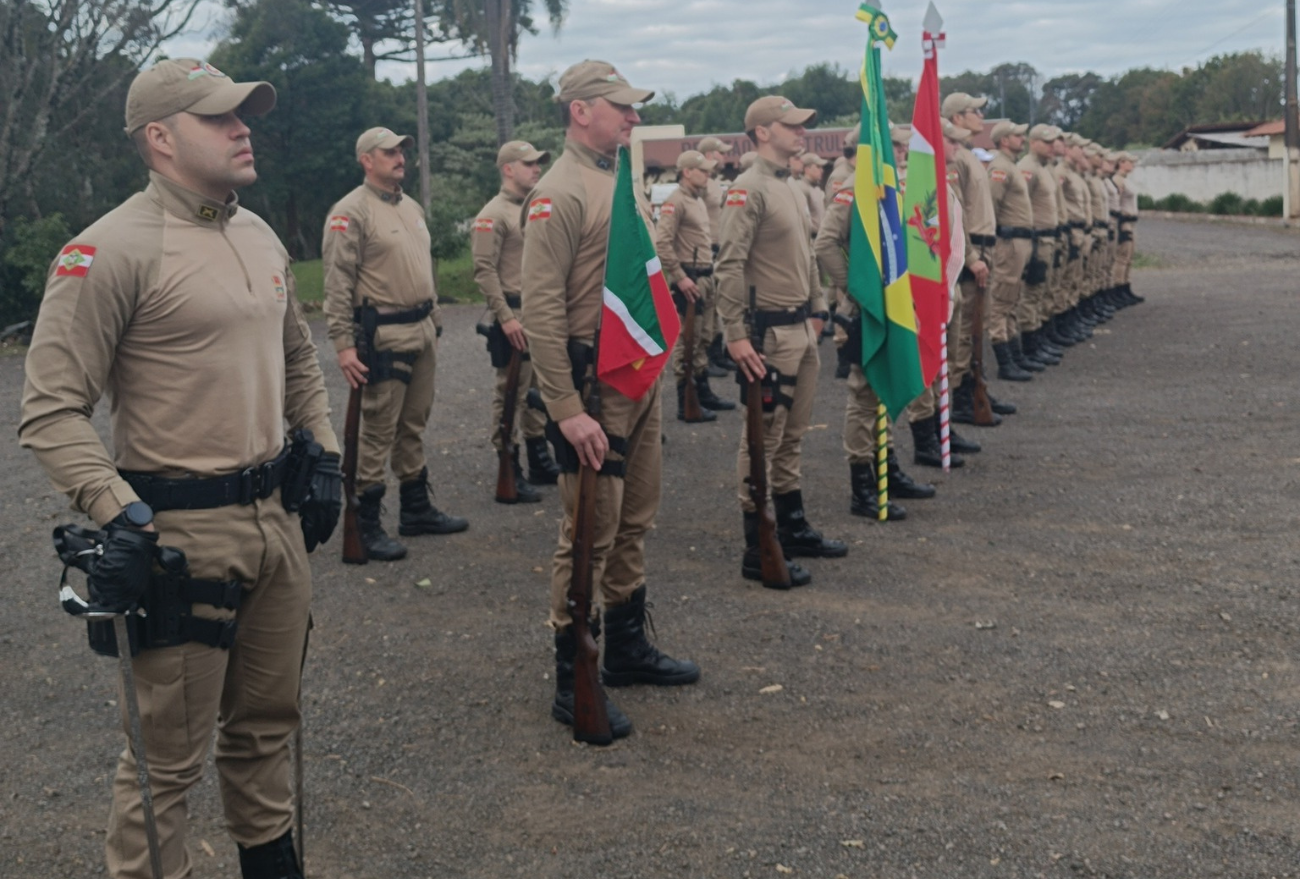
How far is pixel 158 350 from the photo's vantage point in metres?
3.27

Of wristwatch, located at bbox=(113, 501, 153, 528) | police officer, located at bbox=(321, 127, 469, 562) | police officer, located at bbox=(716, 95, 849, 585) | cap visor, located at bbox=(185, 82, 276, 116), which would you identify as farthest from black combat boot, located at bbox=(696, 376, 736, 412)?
wristwatch, located at bbox=(113, 501, 153, 528)

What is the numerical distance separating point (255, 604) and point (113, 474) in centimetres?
56

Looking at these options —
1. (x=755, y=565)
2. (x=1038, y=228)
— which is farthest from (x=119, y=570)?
(x=1038, y=228)

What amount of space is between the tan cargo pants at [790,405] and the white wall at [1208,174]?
38932 mm

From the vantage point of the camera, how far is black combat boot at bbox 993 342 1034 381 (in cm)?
1309

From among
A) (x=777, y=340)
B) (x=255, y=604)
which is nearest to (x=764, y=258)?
(x=777, y=340)

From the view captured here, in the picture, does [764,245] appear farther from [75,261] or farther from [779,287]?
[75,261]

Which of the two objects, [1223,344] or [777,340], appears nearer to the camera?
[777,340]

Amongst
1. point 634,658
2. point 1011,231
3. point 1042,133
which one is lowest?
point 634,658

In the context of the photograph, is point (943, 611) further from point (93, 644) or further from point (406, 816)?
point (93, 644)

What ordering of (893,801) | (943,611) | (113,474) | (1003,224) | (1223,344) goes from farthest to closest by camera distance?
(1223,344) < (1003,224) < (943,611) < (893,801) < (113,474)

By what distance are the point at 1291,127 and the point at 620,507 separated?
129ft

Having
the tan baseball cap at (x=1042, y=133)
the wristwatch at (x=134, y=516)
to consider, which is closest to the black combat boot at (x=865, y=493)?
the wristwatch at (x=134, y=516)

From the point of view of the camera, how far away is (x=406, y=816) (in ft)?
14.3
